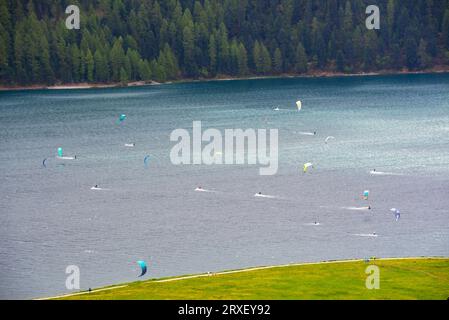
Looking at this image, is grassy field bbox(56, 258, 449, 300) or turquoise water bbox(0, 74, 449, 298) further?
turquoise water bbox(0, 74, 449, 298)

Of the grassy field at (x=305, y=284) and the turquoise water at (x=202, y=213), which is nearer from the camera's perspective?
the grassy field at (x=305, y=284)

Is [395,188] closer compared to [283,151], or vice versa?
[395,188]

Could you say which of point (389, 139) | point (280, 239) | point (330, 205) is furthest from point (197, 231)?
point (389, 139)

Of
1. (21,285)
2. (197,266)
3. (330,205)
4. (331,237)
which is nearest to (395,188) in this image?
(330,205)

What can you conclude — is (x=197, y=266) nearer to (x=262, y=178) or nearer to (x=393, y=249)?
(x=393, y=249)

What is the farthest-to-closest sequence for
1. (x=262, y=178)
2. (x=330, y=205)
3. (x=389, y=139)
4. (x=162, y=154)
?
1. (x=389, y=139)
2. (x=162, y=154)
3. (x=262, y=178)
4. (x=330, y=205)

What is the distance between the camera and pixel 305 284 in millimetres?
84188

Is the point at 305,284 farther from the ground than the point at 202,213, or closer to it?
Answer: farther from the ground

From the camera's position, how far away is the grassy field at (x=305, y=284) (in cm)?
8019

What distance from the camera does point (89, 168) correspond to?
169 metres

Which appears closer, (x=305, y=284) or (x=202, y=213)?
(x=305, y=284)

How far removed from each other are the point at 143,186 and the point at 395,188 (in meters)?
34.8

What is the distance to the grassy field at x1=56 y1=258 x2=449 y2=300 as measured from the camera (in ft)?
263

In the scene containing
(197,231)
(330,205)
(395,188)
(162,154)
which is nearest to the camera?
(197,231)
